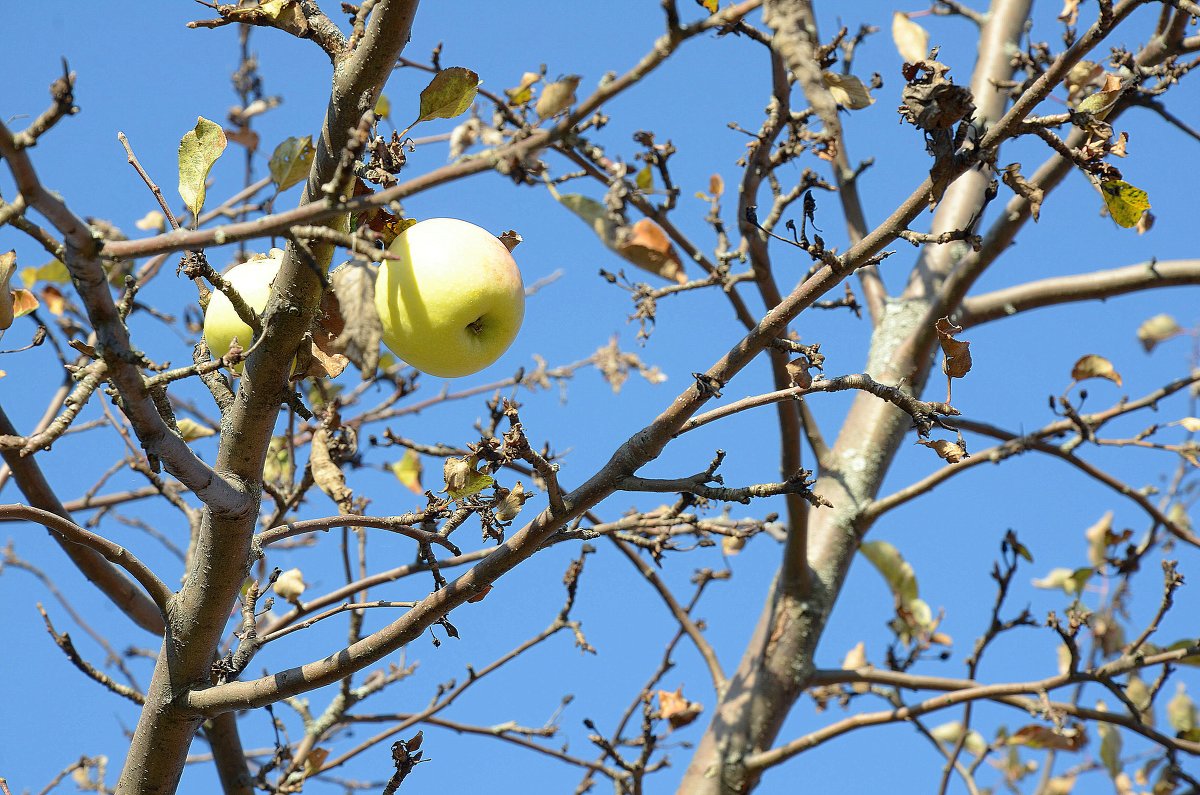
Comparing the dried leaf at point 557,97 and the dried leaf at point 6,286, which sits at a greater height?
the dried leaf at point 6,286

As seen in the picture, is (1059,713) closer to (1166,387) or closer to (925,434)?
(1166,387)

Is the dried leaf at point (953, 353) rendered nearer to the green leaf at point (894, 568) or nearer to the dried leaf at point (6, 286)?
the dried leaf at point (6, 286)

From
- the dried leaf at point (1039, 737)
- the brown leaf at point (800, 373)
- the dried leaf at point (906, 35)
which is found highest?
the dried leaf at point (906, 35)

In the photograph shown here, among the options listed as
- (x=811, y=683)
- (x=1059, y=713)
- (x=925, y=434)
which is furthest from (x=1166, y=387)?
(x=925, y=434)

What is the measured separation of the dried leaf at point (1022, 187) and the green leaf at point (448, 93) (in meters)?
0.67

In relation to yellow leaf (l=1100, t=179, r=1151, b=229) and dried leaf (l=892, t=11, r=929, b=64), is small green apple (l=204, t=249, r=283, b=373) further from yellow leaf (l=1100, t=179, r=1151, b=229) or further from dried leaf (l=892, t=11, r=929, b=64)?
dried leaf (l=892, t=11, r=929, b=64)

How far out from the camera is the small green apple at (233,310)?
1503 millimetres

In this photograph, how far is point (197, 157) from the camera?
138 cm

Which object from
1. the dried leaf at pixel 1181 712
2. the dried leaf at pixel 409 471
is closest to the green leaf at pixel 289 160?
the dried leaf at pixel 409 471

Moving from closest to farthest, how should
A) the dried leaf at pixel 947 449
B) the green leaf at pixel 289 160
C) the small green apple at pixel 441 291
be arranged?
the dried leaf at pixel 947 449
the small green apple at pixel 441 291
the green leaf at pixel 289 160

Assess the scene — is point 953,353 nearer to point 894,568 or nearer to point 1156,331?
point 894,568

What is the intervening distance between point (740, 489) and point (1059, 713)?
1.42 m

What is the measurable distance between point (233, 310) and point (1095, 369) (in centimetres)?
193

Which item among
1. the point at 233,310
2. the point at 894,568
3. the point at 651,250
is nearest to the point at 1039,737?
the point at 894,568
